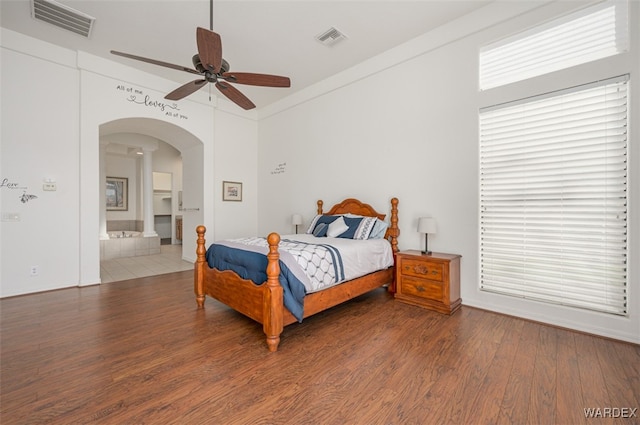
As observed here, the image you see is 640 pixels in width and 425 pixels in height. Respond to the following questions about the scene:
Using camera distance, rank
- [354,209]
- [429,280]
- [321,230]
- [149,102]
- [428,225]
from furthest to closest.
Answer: [149,102]
[354,209]
[321,230]
[428,225]
[429,280]

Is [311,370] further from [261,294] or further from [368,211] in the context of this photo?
[368,211]

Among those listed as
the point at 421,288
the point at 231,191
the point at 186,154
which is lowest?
the point at 421,288

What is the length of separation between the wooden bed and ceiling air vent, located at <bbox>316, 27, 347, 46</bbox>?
7.47ft

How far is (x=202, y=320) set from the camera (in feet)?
8.93

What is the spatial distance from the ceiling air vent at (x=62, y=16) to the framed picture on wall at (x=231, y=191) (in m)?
2.98

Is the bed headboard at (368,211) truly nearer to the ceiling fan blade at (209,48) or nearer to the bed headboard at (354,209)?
the bed headboard at (354,209)

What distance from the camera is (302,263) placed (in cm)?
241

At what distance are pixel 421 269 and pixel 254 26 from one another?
356 centimetres

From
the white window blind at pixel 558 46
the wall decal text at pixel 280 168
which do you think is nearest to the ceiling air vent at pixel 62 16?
the wall decal text at pixel 280 168

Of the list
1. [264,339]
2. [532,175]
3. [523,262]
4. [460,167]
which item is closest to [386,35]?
[460,167]

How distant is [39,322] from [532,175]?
5.18m

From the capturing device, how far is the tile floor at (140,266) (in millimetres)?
4613

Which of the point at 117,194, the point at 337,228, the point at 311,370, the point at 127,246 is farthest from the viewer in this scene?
the point at 117,194

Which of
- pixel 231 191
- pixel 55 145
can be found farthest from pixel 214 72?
pixel 231 191
